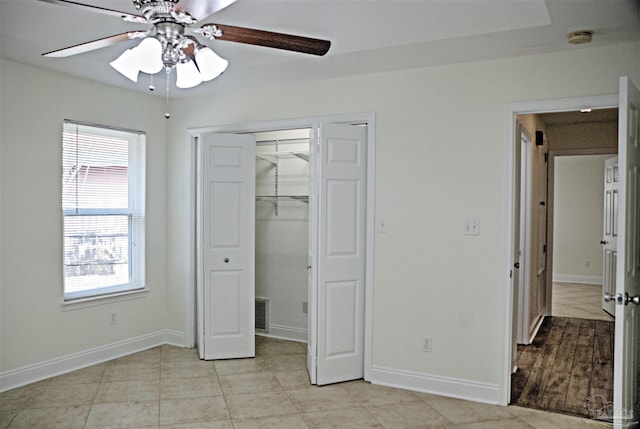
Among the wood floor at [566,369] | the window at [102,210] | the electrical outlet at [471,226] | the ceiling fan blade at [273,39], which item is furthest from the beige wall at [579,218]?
the ceiling fan blade at [273,39]

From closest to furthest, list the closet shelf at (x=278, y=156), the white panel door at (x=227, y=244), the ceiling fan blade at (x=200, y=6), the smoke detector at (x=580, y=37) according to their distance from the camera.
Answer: the ceiling fan blade at (x=200, y=6) → the smoke detector at (x=580, y=37) → the white panel door at (x=227, y=244) → the closet shelf at (x=278, y=156)

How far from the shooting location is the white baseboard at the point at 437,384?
11.7 ft

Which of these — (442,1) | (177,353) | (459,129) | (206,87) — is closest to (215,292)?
(177,353)

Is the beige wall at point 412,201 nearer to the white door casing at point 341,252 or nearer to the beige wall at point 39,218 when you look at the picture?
the beige wall at point 39,218

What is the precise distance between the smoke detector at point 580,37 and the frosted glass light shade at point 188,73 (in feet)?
7.14

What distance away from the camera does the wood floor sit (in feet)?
11.9

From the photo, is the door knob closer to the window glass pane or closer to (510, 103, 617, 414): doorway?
(510, 103, 617, 414): doorway

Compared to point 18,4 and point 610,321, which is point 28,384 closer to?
point 18,4

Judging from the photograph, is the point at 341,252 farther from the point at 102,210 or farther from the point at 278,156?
the point at 102,210

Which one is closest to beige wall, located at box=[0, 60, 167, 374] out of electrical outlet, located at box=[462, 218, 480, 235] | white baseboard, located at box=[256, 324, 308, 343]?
white baseboard, located at box=[256, 324, 308, 343]

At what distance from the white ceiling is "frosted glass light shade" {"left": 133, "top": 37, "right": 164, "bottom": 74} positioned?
0.73 meters

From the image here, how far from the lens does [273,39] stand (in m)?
2.20

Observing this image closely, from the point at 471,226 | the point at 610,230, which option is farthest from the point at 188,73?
the point at 610,230

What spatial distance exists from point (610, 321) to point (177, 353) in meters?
5.21
